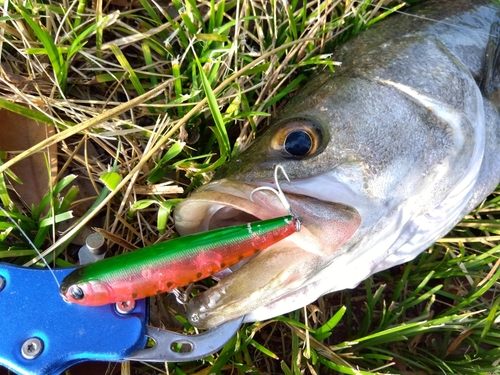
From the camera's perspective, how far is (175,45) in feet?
7.59

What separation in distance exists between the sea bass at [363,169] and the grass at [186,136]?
30 centimetres

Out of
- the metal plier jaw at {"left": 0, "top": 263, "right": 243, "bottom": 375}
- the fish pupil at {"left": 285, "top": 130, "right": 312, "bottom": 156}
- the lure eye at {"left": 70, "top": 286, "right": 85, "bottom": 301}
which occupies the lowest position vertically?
the metal plier jaw at {"left": 0, "top": 263, "right": 243, "bottom": 375}

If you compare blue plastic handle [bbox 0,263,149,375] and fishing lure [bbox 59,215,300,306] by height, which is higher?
fishing lure [bbox 59,215,300,306]

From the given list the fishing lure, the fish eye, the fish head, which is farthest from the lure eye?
the fish eye

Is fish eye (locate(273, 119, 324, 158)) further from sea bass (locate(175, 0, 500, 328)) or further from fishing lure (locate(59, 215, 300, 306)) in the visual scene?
fishing lure (locate(59, 215, 300, 306))

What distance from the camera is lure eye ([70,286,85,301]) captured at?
1.47 meters

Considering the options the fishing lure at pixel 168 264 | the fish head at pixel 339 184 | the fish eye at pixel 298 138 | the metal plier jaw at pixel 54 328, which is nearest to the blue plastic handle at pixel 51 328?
the metal plier jaw at pixel 54 328

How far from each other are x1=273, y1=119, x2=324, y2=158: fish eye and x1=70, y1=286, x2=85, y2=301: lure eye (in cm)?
82

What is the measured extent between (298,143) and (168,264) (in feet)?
2.03

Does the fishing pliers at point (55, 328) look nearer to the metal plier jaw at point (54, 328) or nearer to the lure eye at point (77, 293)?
the metal plier jaw at point (54, 328)

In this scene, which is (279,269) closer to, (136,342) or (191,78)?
(136,342)

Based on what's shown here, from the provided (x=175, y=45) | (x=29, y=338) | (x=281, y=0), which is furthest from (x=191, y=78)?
(x=29, y=338)

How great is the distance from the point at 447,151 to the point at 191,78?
1.19 m

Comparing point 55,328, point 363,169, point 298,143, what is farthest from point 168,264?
point 363,169
